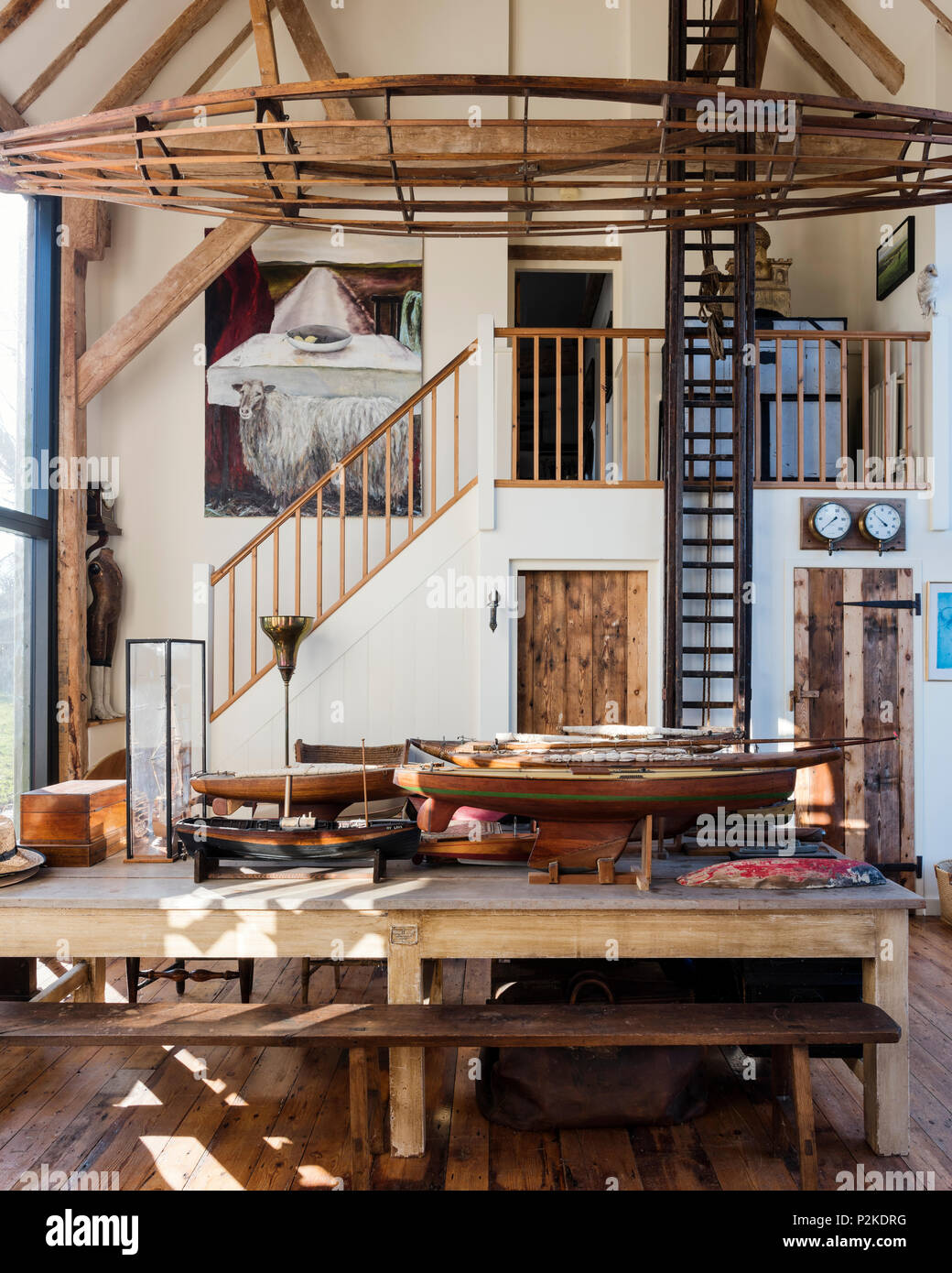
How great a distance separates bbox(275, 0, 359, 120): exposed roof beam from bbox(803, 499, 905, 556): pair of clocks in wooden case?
4.33 metres

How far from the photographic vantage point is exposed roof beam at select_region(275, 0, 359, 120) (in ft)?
20.8

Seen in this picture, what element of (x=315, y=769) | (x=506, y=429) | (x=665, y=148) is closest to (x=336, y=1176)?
(x=315, y=769)

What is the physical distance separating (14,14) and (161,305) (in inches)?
70.4

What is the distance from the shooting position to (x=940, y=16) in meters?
5.38

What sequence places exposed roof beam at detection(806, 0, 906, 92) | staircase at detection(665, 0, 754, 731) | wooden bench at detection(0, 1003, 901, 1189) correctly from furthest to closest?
exposed roof beam at detection(806, 0, 906, 92)
staircase at detection(665, 0, 754, 731)
wooden bench at detection(0, 1003, 901, 1189)

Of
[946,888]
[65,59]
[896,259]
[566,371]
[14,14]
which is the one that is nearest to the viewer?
[14,14]

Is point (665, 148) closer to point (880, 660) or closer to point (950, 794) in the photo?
point (880, 660)

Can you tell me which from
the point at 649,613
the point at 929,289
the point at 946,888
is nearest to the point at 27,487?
the point at 649,613

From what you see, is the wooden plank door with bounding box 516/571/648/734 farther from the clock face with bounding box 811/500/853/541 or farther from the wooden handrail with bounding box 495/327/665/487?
the clock face with bounding box 811/500/853/541

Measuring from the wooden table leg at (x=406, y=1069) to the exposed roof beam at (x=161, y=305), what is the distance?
5077mm

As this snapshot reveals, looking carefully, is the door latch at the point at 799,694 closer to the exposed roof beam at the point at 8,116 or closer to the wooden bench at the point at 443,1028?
the wooden bench at the point at 443,1028

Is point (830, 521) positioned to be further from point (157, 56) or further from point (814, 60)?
point (157, 56)

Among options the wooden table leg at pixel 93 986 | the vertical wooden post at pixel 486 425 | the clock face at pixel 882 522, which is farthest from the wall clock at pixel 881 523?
the wooden table leg at pixel 93 986

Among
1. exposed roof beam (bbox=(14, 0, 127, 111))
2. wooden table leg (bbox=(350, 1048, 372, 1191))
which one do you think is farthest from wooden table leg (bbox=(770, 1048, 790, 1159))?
exposed roof beam (bbox=(14, 0, 127, 111))
